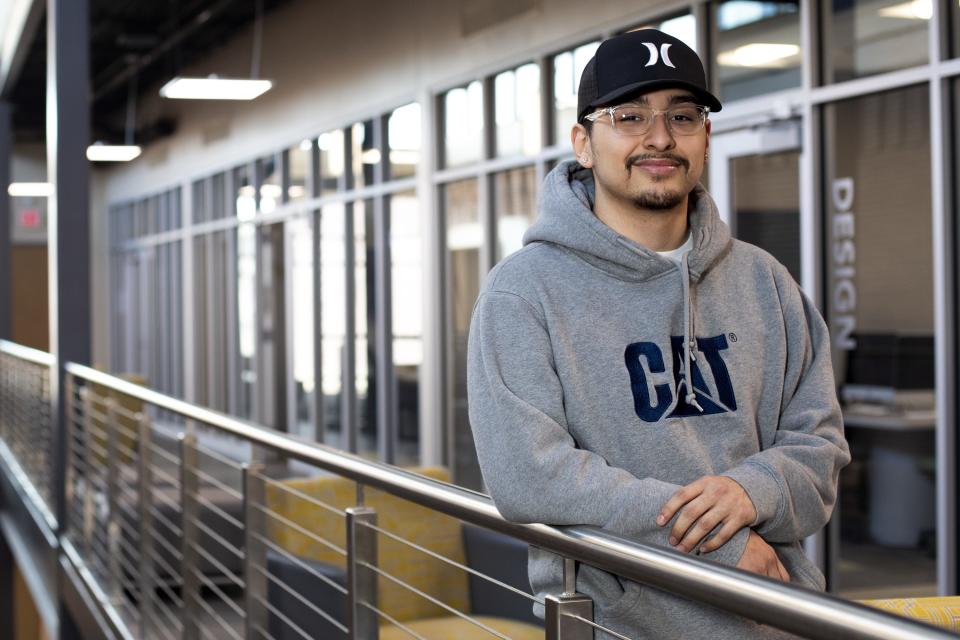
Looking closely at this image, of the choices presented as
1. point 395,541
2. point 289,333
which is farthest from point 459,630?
point 289,333

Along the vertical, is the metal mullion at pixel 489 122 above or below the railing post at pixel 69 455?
above

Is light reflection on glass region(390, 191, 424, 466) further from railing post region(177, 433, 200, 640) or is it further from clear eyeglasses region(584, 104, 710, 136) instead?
clear eyeglasses region(584, 104, 710, 136)

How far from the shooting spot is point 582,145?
1.80m

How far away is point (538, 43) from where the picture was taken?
606cm

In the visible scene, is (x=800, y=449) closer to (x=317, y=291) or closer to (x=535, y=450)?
(x=535, y=450)

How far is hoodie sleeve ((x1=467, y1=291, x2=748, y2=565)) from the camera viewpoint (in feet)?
5.16

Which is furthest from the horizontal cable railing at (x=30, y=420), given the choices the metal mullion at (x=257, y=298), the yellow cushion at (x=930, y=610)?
the yellow cushion at (x=930, y=610)

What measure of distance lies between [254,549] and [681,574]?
191 cm

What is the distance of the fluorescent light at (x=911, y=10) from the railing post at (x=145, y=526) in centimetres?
287

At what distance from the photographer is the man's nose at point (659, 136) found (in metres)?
1.70

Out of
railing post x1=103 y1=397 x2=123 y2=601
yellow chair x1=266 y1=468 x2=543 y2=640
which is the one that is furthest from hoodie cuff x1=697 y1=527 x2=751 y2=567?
railing post x1=103 y1=397 x2=123 y2=601

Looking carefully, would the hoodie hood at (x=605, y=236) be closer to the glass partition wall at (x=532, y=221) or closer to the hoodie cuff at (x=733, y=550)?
the hoodie cuff at (x=733, y=550)

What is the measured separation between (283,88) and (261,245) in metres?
1.44

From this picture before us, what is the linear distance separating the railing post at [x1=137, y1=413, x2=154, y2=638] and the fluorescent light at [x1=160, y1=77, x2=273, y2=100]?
359 cm
